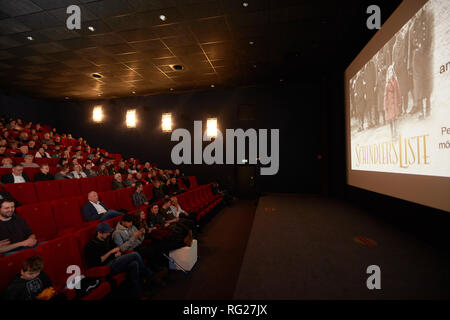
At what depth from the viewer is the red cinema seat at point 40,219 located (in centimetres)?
275

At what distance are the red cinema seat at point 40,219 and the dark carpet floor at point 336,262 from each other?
2.65 metres

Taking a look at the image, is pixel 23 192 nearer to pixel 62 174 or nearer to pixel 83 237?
pixel 62 174

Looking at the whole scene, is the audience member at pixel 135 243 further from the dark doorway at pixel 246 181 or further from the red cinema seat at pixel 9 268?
the dark doorway at pixel 246 181

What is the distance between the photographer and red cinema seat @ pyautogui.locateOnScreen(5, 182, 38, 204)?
134 inches

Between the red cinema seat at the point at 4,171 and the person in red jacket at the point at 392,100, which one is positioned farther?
the red cinema seat at the point at 4,171

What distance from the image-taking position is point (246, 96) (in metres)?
8.55

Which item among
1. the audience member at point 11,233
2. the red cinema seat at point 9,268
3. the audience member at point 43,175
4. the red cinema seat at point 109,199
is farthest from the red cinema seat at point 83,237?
the audience member at point 43,175

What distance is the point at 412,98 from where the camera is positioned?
128 inches

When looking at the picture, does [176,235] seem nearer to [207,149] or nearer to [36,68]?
[207,149]

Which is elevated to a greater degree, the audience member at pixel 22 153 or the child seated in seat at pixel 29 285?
the audience member at pixel 22 153

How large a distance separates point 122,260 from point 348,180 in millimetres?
6294

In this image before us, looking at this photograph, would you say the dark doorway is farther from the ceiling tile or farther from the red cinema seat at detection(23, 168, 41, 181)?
the ceiling tile
